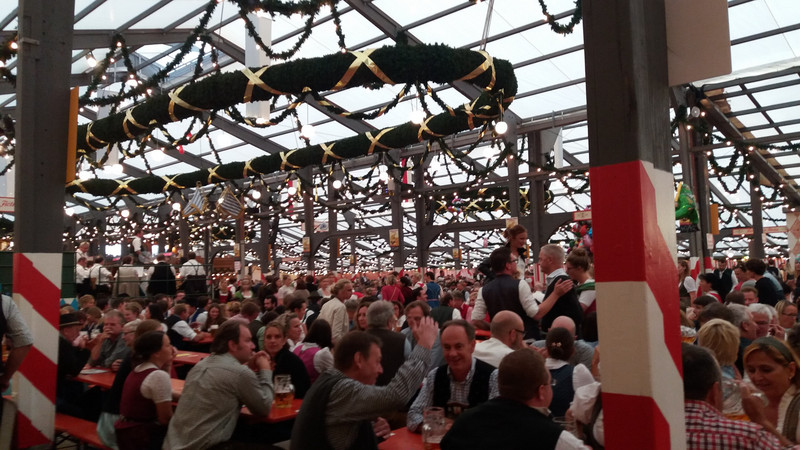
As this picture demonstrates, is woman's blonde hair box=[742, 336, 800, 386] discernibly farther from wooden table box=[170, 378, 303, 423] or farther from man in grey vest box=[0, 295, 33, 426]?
man in grey vest box=[0, 295, 33, 426]

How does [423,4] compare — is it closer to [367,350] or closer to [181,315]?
[181,315]

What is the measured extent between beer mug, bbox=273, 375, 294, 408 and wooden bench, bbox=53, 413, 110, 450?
1.05 meters

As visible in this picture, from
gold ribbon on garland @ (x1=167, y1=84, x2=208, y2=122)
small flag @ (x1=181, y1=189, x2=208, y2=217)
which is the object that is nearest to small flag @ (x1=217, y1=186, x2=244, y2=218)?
small flag @ (x1=181, y1=189, x2=208, y2=217)

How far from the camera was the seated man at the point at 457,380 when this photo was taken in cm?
305

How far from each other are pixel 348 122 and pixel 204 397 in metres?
16.5

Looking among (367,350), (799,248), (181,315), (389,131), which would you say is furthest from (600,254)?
(799,248)

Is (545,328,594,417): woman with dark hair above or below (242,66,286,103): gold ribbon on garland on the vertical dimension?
below

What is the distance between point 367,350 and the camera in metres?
2.62

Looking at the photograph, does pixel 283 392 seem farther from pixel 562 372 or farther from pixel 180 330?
pixel 180 330

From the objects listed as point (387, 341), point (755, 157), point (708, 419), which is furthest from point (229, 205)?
point (708, 419)

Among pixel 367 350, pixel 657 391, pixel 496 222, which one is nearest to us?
pixel 657 391

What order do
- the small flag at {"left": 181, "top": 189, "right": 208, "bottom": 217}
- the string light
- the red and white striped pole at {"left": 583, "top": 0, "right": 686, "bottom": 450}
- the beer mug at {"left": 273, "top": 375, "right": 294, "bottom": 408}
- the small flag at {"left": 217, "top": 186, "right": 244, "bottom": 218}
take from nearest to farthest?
the red and white striped pole at {"left": 583, "top": 0, "right": 686, "bottom": 450} → the beer mug at {"left": 273, "top": 375, "right": 294, "bottom": 408} → the string light → the small flag at {"left": 181, "top": 189, "right": 208, "bottom": 217} → the small flag at {"left": 217, "top": 186, "right": 244, "bottom": 218}

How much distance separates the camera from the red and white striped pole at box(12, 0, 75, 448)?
4.04 m

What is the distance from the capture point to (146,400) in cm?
350
